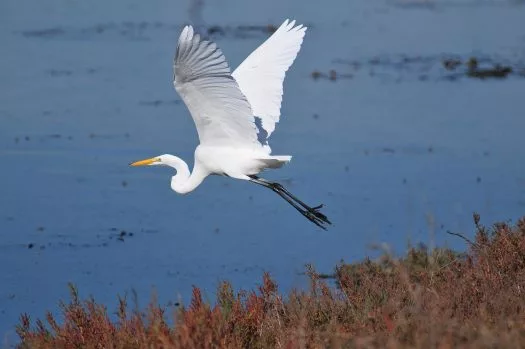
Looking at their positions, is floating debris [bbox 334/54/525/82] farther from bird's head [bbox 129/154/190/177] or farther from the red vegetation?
the red vegetation

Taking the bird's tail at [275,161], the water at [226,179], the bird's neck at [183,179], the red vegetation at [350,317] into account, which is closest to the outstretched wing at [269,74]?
the bird's tail at [275,161]

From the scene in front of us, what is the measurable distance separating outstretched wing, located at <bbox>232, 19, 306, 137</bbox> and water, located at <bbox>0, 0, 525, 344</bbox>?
3.58 ft

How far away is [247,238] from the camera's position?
9.21 m

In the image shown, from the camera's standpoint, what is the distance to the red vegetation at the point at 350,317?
4.10 metres

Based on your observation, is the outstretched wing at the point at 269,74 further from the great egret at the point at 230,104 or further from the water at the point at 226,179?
the water at the point at 226,179

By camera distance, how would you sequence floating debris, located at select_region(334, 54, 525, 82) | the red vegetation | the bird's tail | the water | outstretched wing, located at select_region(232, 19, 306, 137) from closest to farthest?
the red vegetation
the bird's tail
outstretched wing, located at select_region(232, 19, 306, 137)
the water
floating debris, located at select_region(334, 54, 525, 82)

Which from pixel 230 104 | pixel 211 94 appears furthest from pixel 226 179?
pixel 211 94

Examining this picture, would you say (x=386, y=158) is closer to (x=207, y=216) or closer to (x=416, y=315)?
(x=207, y=216)

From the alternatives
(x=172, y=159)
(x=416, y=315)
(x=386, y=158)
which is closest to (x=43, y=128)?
(x=386, y=158)

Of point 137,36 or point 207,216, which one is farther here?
point 137,36

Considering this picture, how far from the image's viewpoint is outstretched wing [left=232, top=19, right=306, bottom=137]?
7.45m

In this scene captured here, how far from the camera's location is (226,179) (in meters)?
11.0

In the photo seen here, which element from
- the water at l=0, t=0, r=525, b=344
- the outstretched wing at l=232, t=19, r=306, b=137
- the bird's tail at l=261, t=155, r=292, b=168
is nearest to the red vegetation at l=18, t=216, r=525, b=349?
the water at l=0, t=0, r=525, b=344

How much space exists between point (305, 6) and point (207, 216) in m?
11.7
